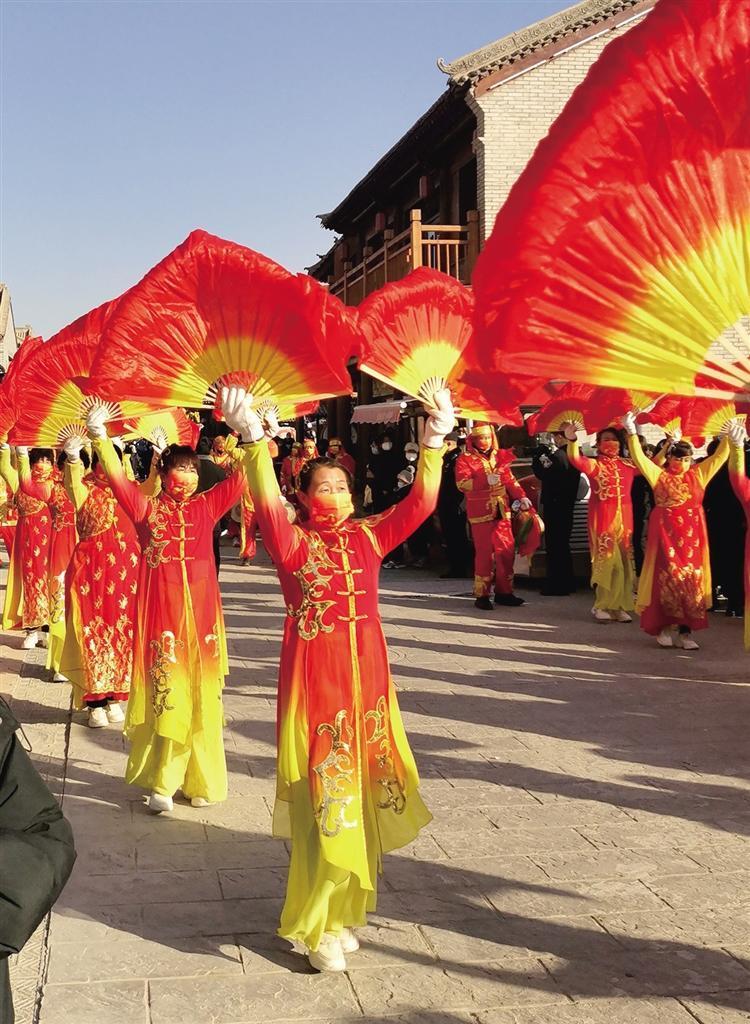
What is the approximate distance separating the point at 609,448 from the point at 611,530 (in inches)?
32.3

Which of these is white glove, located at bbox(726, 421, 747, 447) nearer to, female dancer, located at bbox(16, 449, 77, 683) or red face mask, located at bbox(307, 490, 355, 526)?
red face mask, located at bbox(307, 490, 355, 526)

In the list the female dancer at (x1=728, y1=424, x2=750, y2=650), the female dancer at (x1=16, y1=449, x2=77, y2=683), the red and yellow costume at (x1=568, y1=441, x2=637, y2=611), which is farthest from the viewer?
the red and yellow costume at (x1=568, y1=441, x2=637, y2=611)

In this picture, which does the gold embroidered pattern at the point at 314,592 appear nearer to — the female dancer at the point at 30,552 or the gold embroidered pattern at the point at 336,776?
the gold embroidered pattern at the point at 336,776

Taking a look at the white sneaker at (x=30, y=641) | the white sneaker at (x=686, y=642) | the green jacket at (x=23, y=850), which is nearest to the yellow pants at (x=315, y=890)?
the green jacket at (x=23, y=850)

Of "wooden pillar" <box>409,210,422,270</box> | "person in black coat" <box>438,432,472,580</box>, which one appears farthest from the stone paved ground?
"wooden pillar" <box>409,210,422,270</box>

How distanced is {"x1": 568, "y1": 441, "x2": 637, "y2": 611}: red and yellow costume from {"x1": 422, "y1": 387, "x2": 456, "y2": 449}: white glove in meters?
7.64

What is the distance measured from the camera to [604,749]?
22.8ft

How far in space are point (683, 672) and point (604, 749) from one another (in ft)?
8.23

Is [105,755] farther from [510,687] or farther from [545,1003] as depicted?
[545,1003]

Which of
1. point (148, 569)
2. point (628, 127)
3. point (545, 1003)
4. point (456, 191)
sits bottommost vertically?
point (545, 1003)

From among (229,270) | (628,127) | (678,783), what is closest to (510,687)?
(678,783)

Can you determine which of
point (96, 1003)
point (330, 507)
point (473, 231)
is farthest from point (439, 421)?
point (473, 231)

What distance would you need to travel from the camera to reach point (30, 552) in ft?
36.1

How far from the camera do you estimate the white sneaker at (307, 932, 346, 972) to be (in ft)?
13.1
